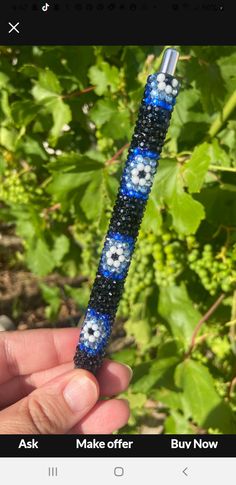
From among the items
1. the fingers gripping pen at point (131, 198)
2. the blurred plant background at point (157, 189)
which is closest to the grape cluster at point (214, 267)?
the blurred plant background at point (157, 189)

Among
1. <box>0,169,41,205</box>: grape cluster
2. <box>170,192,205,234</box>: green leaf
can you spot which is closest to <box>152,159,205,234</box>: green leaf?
<box>170,192,205,234</box>: green leaf

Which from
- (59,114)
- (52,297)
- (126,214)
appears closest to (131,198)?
(126,214)

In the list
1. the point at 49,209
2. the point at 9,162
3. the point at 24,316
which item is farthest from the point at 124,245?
the point at 24,316

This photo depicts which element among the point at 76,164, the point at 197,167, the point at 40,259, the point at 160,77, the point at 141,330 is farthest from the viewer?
the point at 40,259

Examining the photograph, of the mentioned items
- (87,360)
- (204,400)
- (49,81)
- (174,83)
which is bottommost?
(204,400)

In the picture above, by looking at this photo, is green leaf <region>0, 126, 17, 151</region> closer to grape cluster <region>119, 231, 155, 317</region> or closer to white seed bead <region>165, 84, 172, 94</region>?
grape cluster <region>119, 231, 155, 317</region>

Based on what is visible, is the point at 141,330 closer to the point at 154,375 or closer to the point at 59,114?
the point at 154,375
